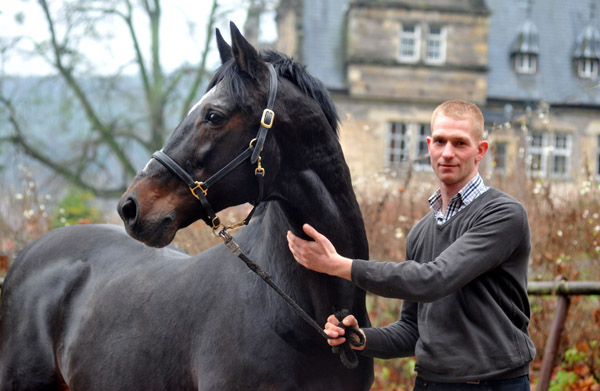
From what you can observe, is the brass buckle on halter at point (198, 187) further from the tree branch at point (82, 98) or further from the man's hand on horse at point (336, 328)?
the tree branch at point (82, 98)

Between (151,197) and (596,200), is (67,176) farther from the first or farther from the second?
(151,197)

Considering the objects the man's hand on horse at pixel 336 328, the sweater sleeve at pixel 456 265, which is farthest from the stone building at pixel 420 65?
the sweater sleeve at pixel 456 265

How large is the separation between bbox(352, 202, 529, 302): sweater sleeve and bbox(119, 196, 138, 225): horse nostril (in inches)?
Result: 32.8

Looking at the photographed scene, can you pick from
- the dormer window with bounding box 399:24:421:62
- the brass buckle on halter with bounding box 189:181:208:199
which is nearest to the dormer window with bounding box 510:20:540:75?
the dormer window with bounding box 399:24:421:62

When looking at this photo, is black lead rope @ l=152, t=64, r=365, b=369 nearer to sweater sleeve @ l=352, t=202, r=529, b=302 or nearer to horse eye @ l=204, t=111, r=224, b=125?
horse eye @ l=204, t=111, r=224, b=125

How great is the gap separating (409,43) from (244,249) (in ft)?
79.8

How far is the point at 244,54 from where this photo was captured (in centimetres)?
252

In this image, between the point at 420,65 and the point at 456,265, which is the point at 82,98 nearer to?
the point at 420,65

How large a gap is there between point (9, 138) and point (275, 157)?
1973 cm

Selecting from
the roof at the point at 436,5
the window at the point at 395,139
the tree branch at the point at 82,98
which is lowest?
the window at the point at 395,139

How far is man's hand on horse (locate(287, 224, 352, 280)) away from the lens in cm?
238

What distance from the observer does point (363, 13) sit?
25.2m

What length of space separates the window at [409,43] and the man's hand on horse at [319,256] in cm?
2412

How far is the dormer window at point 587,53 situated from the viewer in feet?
87.4
